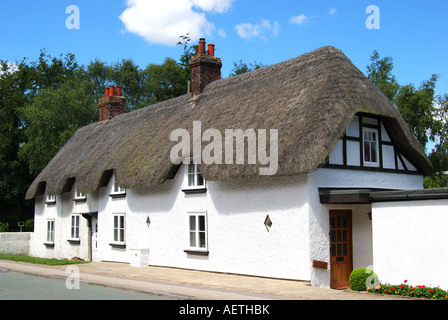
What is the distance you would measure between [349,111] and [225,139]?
4.18 metres

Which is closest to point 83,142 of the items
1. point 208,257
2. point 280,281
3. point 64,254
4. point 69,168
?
point 69,168

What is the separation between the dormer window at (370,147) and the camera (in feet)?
52.6

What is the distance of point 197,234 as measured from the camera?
17703 mm

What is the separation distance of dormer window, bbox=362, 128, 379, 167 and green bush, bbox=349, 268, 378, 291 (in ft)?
14.3

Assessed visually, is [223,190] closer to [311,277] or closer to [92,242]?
[311,277]

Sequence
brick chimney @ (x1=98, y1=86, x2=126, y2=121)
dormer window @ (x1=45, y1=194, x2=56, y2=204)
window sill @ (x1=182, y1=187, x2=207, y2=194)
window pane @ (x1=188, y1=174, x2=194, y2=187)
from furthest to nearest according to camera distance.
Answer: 1. brick chimney @ (x1=98, y1=86, x2=126, y2=121)
2. dormer window @ (x1=45, y1=194, x2=56, y2=204)
3. window pane @ (x1=188, y1=174, x2=194, y2=187)
4. window sill @ (x1=182, y1=187, x2=207, y2=194)

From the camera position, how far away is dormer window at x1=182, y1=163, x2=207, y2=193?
17688 millimetres

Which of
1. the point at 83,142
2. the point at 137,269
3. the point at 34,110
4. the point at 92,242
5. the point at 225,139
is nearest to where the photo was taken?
the point at 225,139

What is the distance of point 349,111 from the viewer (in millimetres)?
14438

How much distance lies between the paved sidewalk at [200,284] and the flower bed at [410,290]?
1.15ft

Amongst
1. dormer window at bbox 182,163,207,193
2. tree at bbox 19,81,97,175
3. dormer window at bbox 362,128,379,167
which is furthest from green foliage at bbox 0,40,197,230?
dormer window at bbox 362,128,379,167

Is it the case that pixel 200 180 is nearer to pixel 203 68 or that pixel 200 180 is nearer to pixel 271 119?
pixel 271 119

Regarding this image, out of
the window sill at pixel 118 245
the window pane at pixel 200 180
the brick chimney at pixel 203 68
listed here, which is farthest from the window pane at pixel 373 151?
the window sill at pixel 118 245

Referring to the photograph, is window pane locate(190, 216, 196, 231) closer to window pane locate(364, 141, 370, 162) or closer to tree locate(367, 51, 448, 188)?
window pane locate(364, 141, 370, 162)
